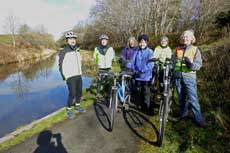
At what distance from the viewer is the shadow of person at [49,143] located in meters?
4.20

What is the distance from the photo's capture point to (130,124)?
5348 millimetres

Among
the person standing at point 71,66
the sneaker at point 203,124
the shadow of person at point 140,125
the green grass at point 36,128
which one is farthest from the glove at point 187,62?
the green grass at point 36,128

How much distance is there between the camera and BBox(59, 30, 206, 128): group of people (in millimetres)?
4664

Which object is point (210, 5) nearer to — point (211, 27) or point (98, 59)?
point (211, 27)

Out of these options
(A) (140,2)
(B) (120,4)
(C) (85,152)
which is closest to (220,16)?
(A) (140,2)

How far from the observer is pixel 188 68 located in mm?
A: 4699

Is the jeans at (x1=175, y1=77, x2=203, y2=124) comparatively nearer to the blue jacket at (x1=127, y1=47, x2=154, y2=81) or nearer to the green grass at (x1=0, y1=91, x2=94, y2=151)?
the blue jacket at (x1=127, y1=47, x2=154, y2=81)

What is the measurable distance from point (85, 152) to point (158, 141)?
1.43 meters

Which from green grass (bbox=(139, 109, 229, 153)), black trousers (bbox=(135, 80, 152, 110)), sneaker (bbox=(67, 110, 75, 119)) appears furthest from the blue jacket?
sneaker (bbox=(67, 110, 75, 119))

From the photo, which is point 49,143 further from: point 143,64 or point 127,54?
point 127,54

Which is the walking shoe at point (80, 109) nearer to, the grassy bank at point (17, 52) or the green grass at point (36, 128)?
the green grass at point (36, 128)

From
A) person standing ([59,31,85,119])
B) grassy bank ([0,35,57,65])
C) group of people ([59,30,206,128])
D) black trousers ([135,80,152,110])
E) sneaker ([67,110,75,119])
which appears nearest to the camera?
group of people ([59,30,206,128])

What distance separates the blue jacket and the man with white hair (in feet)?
2.65

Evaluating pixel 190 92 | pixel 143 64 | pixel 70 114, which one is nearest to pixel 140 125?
pixel 190 92
